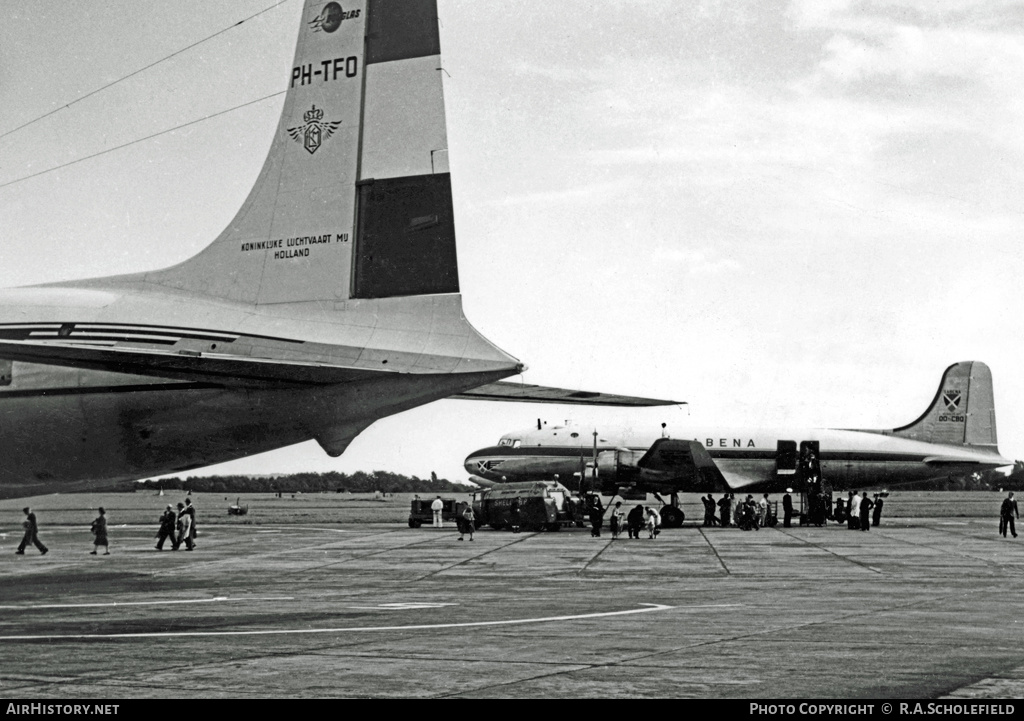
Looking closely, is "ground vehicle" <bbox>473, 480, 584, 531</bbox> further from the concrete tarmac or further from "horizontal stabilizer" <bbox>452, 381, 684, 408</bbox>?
"horizontal stabilizer" <bbox>452, 381, 684, 408</bbox>

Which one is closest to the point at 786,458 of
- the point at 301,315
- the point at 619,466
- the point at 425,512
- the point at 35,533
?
the point at 619,466

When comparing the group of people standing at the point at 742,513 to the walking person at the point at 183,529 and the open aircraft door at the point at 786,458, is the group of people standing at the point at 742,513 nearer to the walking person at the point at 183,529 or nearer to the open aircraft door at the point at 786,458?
the open aircraft door at the point at 786,458

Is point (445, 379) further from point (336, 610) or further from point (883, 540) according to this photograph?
point (883, 540)

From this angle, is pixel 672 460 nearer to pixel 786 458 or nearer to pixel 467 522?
pixel 786 458

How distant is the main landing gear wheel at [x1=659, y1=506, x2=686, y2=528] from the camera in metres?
47.8

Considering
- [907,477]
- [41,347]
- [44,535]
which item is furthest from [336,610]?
[907,477]

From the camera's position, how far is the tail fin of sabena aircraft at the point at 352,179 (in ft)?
52.6

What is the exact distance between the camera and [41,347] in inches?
576

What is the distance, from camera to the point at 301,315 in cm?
A: 1683

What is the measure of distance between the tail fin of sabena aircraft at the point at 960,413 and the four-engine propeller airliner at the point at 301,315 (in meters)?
44.2

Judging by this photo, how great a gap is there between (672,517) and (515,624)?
35.1m

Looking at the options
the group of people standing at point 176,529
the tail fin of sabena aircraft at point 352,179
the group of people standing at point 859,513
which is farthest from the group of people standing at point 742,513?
the tail fin of sabena aircraft at point 352,179

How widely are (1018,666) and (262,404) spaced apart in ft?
35.6

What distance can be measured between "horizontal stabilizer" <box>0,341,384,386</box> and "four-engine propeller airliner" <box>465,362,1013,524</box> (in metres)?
33.6
